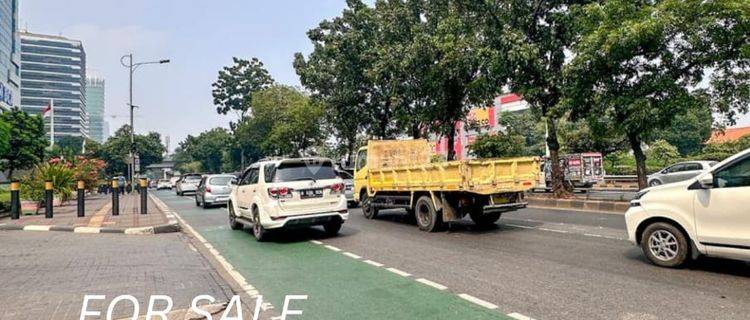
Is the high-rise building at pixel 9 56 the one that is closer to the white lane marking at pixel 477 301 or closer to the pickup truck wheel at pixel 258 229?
the pickup truck wheel at pixel 258 229

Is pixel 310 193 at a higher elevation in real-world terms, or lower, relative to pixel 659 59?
lower

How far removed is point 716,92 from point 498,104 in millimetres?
57863

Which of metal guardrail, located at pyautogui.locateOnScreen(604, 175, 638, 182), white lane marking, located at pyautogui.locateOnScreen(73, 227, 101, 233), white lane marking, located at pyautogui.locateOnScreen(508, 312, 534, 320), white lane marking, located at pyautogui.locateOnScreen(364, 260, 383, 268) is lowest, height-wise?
white lane marking, located at pyautogui.locateOnScreen(508, 312, 534, 320)

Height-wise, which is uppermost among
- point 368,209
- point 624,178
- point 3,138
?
point 3,138

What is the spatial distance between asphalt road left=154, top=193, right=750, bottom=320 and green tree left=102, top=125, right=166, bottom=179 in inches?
2891

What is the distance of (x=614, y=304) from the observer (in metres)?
5.29

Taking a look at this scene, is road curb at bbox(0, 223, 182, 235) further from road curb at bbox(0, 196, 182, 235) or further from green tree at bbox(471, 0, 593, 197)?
green tree at bbox(471, 0, 593, 197)

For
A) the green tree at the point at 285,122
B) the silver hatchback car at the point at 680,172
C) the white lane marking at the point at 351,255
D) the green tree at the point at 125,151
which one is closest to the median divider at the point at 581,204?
the silver hatchback car at the point at 680,172

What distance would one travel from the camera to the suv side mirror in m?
6.42

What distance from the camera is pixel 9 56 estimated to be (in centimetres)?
5834

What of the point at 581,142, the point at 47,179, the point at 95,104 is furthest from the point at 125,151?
the point at 95,104

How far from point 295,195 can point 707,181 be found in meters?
7.08

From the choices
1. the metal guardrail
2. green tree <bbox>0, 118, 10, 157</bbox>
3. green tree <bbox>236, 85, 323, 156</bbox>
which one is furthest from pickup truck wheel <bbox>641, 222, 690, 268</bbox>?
the metal guardrail

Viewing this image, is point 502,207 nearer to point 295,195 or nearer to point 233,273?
point 295,195
